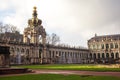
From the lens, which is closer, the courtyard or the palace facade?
the courtyard

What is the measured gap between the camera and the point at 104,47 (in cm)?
12888

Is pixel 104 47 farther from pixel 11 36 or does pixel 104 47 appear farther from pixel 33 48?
pixel 11 36

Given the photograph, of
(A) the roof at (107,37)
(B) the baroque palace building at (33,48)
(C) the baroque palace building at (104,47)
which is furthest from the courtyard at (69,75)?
(A) the roof at (107,37)

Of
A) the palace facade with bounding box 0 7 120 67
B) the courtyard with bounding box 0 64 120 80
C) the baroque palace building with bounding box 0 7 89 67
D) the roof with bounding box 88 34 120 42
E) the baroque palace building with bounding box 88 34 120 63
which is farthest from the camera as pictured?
the roof with bounding box 88 34 120 42

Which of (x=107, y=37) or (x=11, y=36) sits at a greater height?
(x=107, y=37)

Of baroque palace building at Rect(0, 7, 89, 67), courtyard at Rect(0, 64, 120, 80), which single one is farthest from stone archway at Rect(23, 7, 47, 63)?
courtyard at Rect(0, 64, 120, 80)

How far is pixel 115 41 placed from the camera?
12600 cm

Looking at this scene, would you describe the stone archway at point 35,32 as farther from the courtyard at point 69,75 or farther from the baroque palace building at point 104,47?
the courtyard at point 69,75

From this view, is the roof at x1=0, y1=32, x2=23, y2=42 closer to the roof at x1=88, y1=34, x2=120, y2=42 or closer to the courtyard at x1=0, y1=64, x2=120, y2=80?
the roof at x1=88, y1=34, x2=120, y2=42

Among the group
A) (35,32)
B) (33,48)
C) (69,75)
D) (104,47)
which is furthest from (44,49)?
(69,75)

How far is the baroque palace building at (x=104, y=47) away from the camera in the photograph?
125500 millimetres

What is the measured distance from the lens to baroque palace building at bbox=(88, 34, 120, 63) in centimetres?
12550

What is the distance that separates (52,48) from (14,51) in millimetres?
21621

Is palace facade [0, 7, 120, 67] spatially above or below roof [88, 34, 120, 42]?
below
